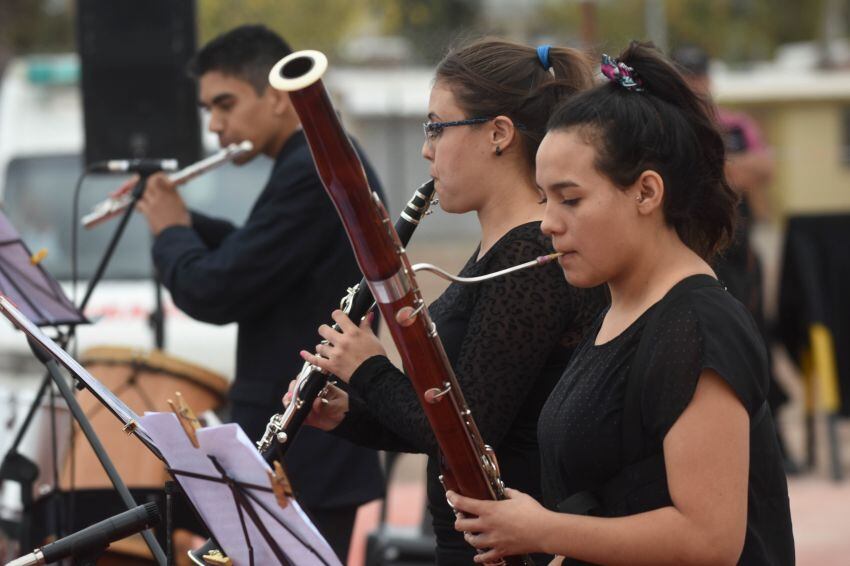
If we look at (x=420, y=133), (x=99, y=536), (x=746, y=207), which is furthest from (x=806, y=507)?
(x=420, y=133)

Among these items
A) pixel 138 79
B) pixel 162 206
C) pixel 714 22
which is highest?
pixel 714 22

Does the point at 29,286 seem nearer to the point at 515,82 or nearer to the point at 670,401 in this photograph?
the point at 515,82

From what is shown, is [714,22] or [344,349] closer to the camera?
[344,349]

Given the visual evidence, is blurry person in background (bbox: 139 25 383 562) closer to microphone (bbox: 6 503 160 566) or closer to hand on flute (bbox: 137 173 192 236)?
hand on flute (bbox: 137 173 192 236)

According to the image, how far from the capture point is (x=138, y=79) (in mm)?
5188

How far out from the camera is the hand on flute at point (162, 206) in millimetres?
3627

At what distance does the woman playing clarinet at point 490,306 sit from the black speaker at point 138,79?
271cm

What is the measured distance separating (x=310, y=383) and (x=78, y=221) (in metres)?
3.85

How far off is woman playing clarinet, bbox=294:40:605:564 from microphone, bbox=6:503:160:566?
39 cm

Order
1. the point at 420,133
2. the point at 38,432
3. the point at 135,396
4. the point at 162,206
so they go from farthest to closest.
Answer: the point at 420,133 → the point at 135,396 → the point at 162,206 → the point at 38,432

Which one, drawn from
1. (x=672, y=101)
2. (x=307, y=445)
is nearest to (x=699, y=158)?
(x=672, y=101)

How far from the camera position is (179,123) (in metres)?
5.10

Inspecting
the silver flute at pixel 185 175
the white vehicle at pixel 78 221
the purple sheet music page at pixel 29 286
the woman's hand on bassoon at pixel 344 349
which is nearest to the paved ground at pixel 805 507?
the white vehicle at pixel 78 221

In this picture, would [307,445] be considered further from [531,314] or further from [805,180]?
[805,180]
